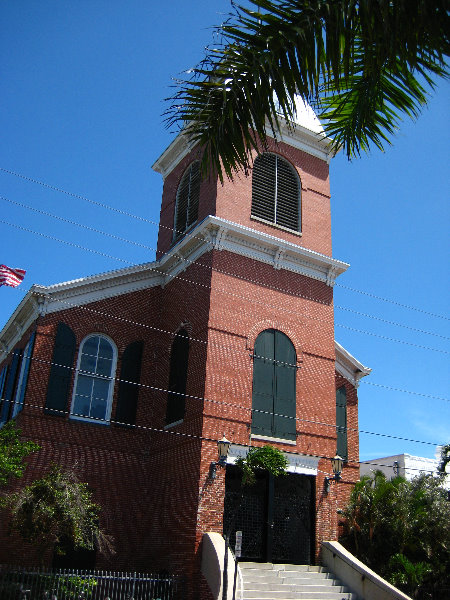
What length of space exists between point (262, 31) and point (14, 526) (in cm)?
1427

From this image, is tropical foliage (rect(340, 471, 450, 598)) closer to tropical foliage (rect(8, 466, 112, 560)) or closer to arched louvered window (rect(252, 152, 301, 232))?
tropical foliage (rect(8, 466, 112, 560))

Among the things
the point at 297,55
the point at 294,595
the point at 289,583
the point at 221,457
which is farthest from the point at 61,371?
the point at 297,55

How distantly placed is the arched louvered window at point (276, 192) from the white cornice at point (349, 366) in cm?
564

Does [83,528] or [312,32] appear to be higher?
[312,32]

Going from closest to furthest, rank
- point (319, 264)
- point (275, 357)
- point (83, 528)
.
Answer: point (83, 528)
point (275, 357)
point (319, 264)

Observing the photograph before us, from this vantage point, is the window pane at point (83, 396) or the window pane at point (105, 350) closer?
the window pane at point (83, 396)

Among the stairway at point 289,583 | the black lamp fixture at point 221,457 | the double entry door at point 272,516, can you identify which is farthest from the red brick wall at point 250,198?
the stairway at point 289,583

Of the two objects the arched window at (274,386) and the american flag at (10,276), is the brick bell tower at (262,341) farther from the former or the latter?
the american flag at (10,276)

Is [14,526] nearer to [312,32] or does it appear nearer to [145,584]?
[145,584]

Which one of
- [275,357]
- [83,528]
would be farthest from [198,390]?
[83,528]

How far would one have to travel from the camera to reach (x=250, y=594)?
1498 centimetres

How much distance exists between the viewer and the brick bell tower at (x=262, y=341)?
17.9 metres

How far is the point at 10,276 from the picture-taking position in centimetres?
1908

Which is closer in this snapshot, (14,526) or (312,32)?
(312,32)
